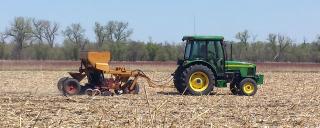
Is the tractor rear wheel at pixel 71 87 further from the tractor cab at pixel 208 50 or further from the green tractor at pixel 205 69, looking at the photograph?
the tractor cab at pixel 208 50

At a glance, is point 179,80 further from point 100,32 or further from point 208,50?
point 100,32

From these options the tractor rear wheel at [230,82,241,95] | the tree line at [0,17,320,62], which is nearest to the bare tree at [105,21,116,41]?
the tree line at [0,17,320,62]

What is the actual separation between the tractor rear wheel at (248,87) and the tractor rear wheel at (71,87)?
4.92m

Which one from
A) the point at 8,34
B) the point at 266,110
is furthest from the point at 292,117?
the point at 8,34

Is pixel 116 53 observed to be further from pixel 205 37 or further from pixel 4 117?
pixel 4 117

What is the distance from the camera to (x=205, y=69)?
58.4 ft

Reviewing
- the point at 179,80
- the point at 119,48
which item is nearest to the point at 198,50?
the point at 179,80

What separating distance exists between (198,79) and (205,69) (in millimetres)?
403

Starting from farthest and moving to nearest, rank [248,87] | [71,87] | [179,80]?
[248,87] < [71,87] < [179,80]

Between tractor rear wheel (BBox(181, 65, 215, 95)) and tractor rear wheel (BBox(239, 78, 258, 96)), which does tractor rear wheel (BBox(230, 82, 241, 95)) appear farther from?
tractor rear wheel (BBox(181, 65, 215, 95))

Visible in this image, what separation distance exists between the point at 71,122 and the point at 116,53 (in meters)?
60.5

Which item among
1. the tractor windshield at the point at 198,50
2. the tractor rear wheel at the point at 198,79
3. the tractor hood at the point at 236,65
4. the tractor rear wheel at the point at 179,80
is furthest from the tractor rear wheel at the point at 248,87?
→ the tractor rear wheel at the point at 179,80

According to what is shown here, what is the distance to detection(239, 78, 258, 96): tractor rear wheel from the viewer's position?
1833 centimetres

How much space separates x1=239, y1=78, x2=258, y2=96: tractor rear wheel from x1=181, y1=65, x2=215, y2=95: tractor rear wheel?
3.45ft
